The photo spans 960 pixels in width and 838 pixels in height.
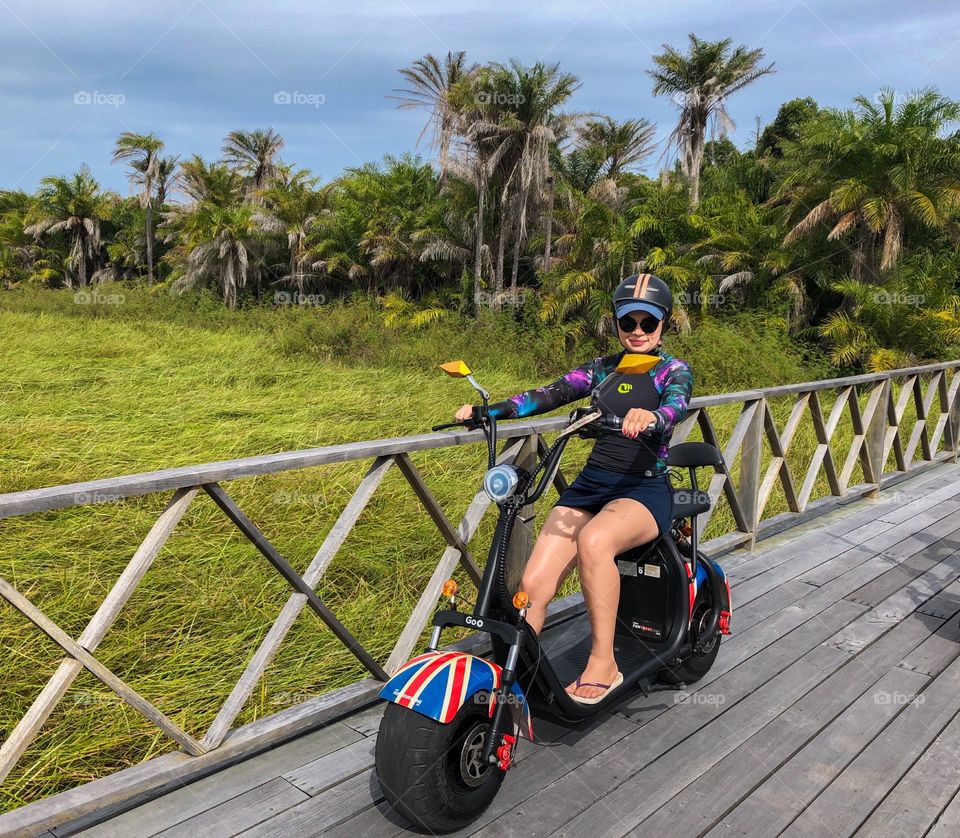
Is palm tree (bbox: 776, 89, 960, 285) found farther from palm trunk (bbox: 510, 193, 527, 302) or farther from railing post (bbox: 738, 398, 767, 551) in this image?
railing post (bbox: 738, 398, 767, 551)

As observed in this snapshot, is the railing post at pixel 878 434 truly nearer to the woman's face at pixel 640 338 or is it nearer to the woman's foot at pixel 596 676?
the woman's face at pixel 640 338

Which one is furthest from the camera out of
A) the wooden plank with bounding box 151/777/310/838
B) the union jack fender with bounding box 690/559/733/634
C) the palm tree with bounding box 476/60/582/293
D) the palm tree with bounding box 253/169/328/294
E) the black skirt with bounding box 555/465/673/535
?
the palm tree with bounding box 253/169/328/294

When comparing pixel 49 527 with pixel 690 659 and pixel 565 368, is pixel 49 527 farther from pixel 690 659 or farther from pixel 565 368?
pixel 565 368

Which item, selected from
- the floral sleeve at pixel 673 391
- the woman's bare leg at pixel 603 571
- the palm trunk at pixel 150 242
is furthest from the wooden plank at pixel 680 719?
the palm trunk at pixel 150 242

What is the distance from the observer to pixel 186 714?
9.86 ft

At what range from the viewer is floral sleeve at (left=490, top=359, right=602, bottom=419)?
8.07 feet

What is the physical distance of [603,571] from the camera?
2215 millimetres

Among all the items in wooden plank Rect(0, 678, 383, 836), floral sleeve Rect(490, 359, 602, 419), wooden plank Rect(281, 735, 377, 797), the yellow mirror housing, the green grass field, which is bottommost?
the green grass field

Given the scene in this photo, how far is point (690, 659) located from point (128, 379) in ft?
36.2

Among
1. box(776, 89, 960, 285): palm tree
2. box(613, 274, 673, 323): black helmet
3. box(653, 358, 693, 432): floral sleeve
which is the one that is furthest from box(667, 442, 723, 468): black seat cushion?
box(776, 89, 960, 285): palm tree

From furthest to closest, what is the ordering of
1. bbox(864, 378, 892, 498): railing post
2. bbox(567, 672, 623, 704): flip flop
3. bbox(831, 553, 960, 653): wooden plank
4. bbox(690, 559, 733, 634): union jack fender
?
bbox(864, 378, 892, 498): railing post, bbox(831, 553, 960, 653): wooden plank, bbox(690, 559, 733, 634): union jack fender, bbox(567, 672, 623, 704): flip flop

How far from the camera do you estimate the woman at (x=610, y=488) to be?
7.33ft

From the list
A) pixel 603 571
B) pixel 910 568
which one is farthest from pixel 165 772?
pixel 910 568

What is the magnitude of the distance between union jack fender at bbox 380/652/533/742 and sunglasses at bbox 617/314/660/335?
120 cm
